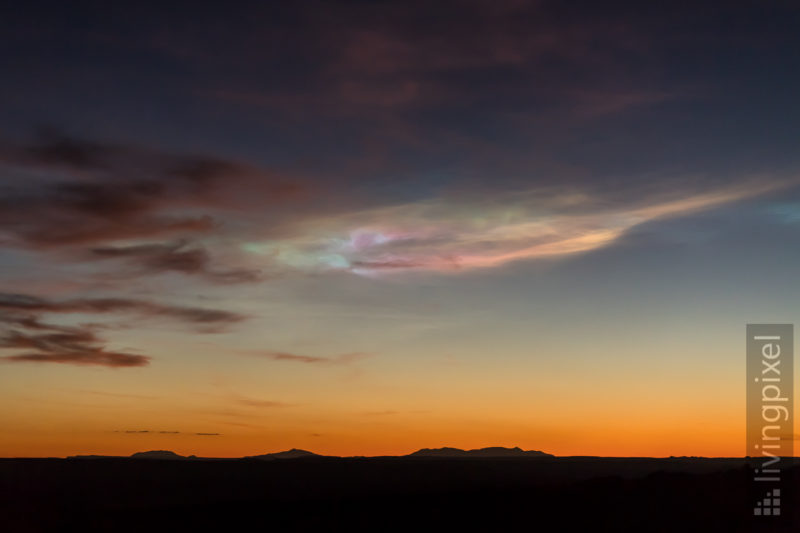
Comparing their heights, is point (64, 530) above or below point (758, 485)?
below

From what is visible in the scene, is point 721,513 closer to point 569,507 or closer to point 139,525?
point 569,507

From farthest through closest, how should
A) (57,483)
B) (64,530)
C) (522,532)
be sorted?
1. (57,483)
2. (64,530)
3. (522,532)

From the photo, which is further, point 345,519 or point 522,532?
point 345,519

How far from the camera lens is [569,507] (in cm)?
5356

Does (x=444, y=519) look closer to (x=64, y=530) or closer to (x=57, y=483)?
(x=64, y=530)

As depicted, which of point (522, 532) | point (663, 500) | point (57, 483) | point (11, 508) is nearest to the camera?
point (522, 532)

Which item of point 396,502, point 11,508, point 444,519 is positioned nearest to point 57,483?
point 11,508

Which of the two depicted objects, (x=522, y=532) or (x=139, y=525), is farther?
(x=139, y=525)

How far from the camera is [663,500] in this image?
2149 inches

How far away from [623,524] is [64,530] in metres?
31.3

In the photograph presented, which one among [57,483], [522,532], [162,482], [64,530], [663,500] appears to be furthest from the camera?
[162,482]

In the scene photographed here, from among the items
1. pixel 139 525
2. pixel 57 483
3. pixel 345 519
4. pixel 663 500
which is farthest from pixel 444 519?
pixel 57 483

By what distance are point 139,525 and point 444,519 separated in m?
18.3

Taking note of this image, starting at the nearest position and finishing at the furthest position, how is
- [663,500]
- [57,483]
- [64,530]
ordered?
[64,530], [663,500], [57,483]
